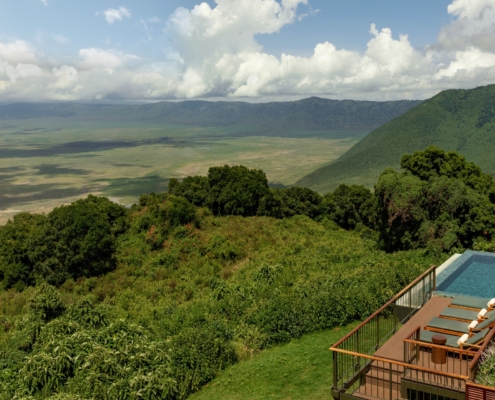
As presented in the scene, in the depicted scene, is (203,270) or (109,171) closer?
(203,270)

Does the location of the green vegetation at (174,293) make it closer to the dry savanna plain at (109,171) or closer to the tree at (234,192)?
the tree at (234,192)

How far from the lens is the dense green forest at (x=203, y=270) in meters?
12.4

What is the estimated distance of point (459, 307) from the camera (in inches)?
425

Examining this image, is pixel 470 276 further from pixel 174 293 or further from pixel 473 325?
pixel 174 293

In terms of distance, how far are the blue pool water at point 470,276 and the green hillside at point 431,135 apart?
79823mm

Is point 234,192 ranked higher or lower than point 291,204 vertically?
higher

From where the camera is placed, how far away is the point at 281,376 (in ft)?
39.8

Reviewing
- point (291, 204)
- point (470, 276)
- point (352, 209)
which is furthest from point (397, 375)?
point (352, 209)

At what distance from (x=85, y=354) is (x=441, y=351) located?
28.5ft

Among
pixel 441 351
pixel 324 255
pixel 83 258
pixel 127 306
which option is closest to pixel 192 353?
pixel 441 351

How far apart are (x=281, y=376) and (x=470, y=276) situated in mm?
7705

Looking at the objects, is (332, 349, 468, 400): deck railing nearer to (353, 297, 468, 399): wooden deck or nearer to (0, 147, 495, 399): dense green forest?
(353, 297, 468, 399): wooden deck

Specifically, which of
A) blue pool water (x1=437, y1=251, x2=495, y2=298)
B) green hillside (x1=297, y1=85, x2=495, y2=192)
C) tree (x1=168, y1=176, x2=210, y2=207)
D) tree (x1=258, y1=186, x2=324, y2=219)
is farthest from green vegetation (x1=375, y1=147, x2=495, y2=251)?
green hillside (x1=297, y1=85, x2=495, y2=192)

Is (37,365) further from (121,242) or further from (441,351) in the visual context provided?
(121,242)
